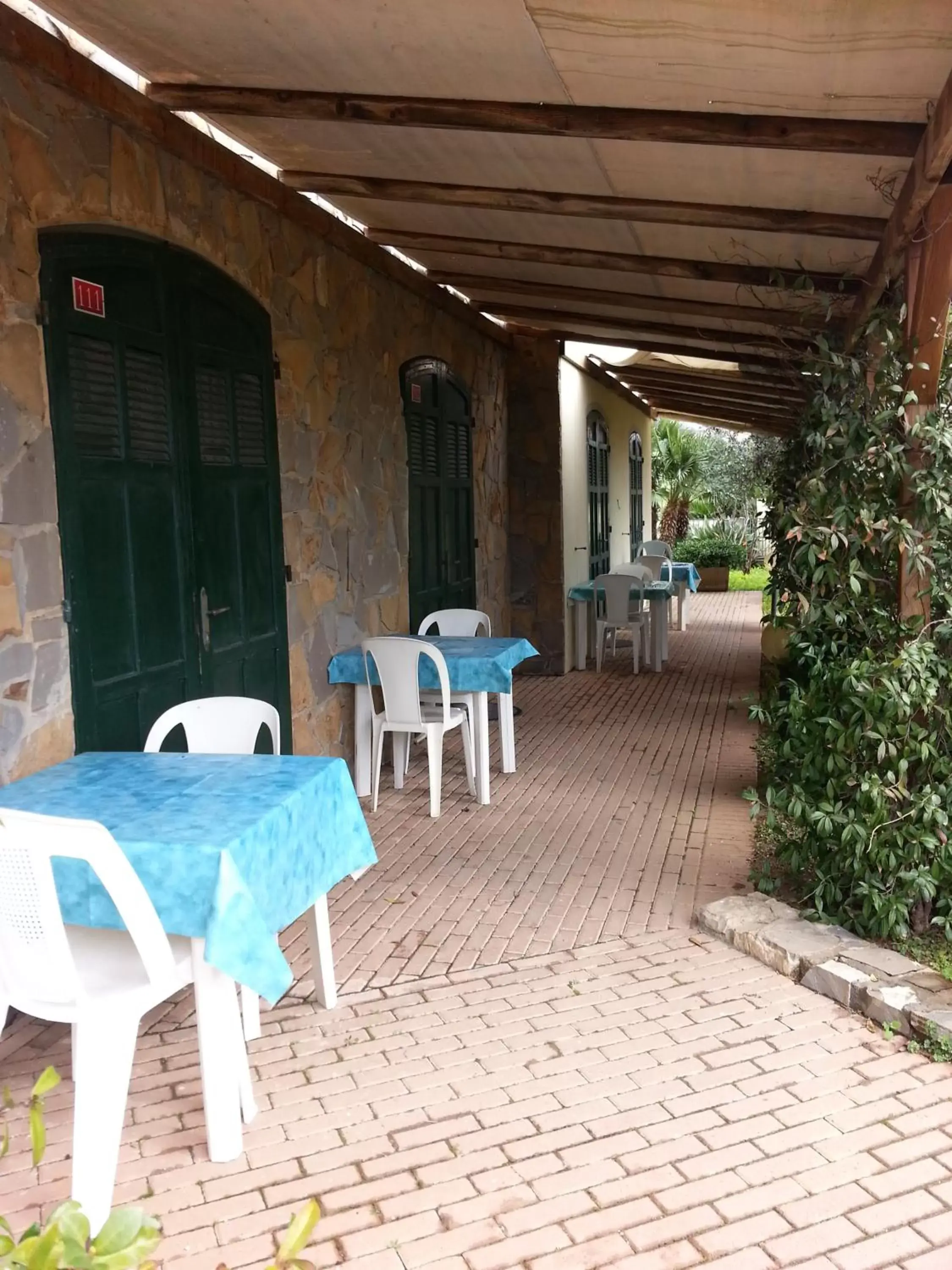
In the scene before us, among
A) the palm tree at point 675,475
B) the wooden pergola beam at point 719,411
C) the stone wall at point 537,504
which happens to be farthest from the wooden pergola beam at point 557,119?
the palm tree at point 675,475

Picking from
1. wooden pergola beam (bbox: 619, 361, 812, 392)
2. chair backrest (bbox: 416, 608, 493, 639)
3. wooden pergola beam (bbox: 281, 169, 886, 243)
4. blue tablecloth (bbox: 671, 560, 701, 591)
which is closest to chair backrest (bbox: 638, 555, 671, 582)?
blue tablecloth (bbox: 671, 560, 701, 591)

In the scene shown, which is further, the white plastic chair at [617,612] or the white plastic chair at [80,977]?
the white plastic chair at [617,612]

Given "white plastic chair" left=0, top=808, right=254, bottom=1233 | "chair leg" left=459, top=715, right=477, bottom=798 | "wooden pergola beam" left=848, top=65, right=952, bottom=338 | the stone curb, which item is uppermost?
"wooden pergola beam" left=848, top=65, right=952, bottom=338

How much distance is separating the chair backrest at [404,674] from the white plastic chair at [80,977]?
107 inches

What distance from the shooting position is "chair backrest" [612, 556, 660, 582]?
9.32 meters

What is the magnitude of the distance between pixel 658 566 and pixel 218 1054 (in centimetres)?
981

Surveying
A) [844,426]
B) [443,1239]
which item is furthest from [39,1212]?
[844,426]

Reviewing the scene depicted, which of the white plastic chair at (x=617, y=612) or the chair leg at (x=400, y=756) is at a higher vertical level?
the white plastic chair at (x=617, y=612)

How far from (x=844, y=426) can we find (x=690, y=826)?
212cm

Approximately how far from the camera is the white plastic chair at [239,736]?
9.53 feet

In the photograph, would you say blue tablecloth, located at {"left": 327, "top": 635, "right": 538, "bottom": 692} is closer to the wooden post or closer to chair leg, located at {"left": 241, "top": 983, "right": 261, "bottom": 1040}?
the wooden post

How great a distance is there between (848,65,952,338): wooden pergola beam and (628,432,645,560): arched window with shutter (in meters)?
9.80

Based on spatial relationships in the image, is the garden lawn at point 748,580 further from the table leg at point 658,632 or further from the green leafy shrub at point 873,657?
the green leafy shrub at point 873,657

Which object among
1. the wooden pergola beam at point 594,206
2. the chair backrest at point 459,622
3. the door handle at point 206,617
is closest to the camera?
the wooden pergola beam at point 594,206
